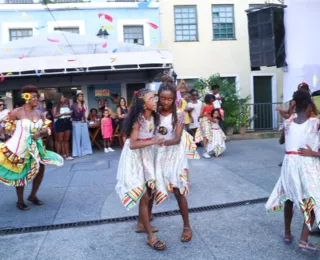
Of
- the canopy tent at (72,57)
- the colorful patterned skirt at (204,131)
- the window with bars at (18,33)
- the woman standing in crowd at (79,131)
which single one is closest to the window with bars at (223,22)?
the canopy tent at (72,57)

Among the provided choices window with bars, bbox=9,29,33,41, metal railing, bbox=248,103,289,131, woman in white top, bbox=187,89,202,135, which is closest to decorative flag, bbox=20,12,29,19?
window with bars, bbox=9,29,33,41

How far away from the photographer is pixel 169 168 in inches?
135

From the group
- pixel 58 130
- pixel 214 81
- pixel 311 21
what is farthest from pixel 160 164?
pixel 214 81

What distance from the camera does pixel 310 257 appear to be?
3041 mm

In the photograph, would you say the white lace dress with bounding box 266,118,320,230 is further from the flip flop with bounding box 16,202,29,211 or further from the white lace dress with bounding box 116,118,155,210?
the flip flop with bounding box 16,202,29,211

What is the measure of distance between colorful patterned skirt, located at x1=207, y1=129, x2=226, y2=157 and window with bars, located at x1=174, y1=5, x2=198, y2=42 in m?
6.38

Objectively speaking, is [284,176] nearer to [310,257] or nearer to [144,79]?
[310,257]

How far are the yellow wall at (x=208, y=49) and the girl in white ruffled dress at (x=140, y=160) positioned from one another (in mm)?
10256

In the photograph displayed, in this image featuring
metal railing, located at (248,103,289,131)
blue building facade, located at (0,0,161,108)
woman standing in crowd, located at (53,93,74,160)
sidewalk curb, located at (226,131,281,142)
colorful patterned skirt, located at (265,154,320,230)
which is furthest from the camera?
blue building facade, located at (0,0,161,108)

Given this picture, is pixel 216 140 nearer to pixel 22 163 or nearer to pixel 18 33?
pixel 22 163

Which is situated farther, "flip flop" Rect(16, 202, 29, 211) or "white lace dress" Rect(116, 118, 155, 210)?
"flip flop" Rect(16, 202, 29, 211)

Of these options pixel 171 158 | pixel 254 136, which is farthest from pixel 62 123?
pixel 254 136

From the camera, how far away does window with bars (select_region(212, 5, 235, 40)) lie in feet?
44.6

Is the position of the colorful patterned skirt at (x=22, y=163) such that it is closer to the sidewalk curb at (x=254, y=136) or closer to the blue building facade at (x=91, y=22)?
the sidewalk curb at (x=254, y=136)
